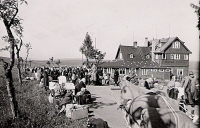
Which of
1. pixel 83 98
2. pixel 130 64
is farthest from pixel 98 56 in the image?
pixel 83 98

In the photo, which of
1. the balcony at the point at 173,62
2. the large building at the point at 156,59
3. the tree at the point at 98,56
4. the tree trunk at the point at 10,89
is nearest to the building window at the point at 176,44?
the large building at the point at 156,59

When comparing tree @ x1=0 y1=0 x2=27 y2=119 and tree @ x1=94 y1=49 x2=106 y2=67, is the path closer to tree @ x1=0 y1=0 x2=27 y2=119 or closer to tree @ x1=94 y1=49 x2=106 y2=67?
tree @ x1=0 y1=0 x2=27 y2=119

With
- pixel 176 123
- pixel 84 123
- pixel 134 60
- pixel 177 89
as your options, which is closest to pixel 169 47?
pixel 134 60

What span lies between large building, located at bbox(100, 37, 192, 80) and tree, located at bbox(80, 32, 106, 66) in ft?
45.1

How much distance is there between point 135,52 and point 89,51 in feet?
58.8

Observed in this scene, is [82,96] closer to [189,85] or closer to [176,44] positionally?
[189,85]

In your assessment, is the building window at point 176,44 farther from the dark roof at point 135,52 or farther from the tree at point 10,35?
the tree at point 10,35

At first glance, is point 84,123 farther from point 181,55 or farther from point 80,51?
point 80,51

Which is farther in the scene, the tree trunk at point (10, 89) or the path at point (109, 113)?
the path at point (109, 113)

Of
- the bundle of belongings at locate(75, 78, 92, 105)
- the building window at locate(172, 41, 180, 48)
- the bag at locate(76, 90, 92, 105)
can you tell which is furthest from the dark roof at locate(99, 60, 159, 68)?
the bag at locate(76, 90, 92, 105)

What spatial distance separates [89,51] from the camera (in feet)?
184

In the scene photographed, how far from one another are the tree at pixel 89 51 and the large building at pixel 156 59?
13.7m

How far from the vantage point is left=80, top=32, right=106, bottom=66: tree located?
5559cm

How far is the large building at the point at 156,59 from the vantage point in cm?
3778
